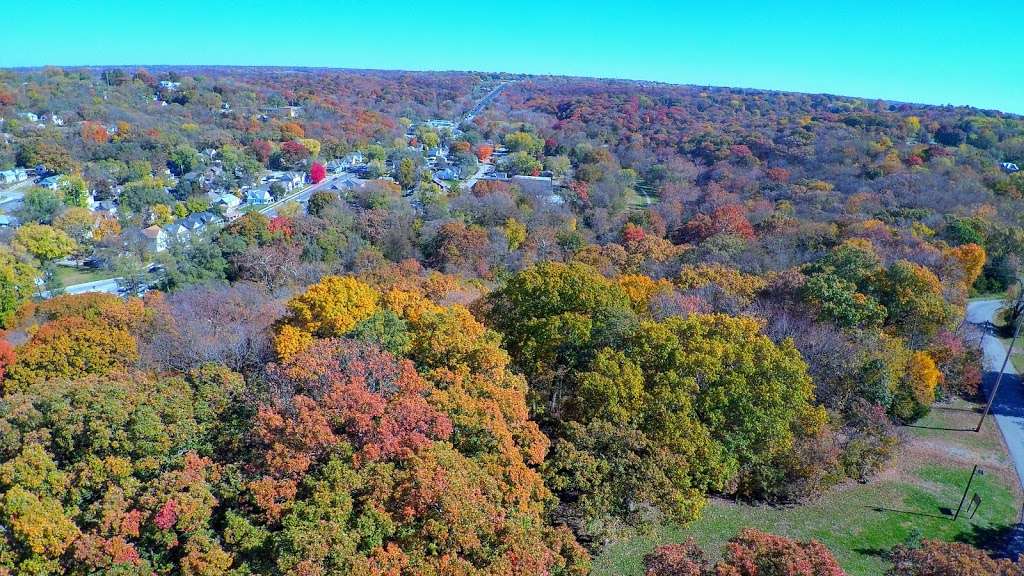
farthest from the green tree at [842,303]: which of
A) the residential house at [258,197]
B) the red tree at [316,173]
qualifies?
the red tree at [316,173]

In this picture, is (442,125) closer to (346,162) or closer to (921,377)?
(346,162)

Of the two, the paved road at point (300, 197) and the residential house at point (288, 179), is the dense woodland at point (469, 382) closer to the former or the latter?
the paved road at point (300, 197)

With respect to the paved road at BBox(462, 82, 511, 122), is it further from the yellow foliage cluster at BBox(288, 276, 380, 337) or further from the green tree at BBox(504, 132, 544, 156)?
the yellow foliage cluster at BBox(288, 276, 380, 337)

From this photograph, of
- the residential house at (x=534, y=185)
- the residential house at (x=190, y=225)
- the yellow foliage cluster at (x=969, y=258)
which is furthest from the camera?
the residential house at (x=534, y=185)

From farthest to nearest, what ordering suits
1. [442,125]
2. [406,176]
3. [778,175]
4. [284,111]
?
[442,125] < [284,111] < [406,176] < [778,175]

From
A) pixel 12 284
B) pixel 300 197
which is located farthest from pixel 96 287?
pixel 300 197

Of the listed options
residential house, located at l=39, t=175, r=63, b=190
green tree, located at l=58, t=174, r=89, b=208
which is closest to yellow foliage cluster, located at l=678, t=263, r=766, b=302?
green tree, located at l=58, t=174, r=89, b=208

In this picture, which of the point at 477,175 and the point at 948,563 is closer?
the point at 948,563
